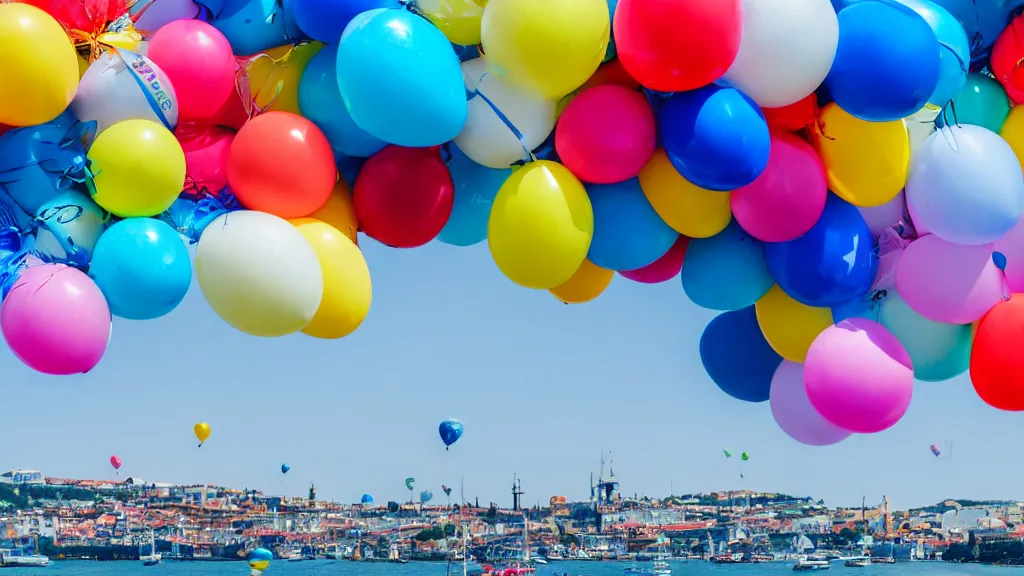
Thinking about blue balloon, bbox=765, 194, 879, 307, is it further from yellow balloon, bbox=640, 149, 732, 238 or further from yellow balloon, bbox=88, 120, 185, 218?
yellow balloon, bbox=88, 120, 185, 218

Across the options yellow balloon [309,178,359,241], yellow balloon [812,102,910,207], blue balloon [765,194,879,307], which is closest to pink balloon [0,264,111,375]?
yellow balloon [309,178,359,241]

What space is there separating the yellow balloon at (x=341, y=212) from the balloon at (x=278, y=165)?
0.16 m

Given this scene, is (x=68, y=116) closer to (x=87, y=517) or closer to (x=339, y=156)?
(x=339, y=156)

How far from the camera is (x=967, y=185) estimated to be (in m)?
3.42

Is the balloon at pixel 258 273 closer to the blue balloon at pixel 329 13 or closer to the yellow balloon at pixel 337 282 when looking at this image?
the yellow balloon at pixel 337 282

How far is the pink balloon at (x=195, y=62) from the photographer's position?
11.4 feet

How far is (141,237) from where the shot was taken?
3.30 metres

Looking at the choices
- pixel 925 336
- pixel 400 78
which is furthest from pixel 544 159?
pixel 925 336

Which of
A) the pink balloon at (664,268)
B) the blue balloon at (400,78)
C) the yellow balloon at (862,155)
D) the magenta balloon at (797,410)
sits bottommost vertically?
the magenta balloon at (797,410)

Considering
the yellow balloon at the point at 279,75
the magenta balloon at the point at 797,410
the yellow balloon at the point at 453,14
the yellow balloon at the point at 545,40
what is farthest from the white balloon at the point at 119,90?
the magenta balloon at the point at 797,410

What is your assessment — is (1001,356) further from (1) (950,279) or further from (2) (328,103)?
(2) (328,103)

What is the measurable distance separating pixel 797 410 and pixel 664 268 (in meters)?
0.63

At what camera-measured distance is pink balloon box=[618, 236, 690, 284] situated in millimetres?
4039

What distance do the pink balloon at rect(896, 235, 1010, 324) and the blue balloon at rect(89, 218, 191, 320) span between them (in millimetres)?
2081
